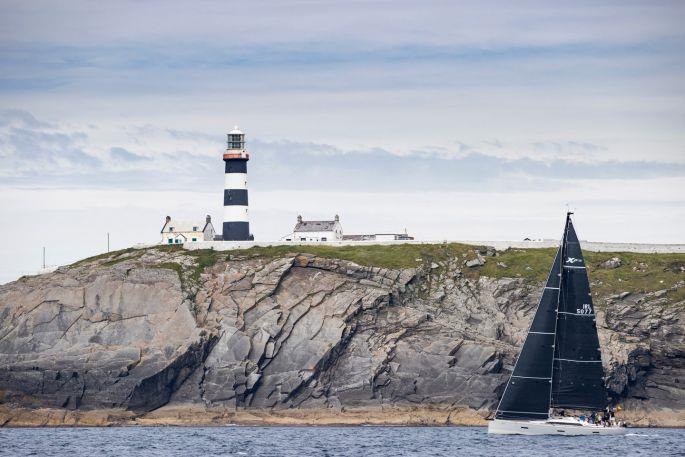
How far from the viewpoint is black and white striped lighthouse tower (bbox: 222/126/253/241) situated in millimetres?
120500

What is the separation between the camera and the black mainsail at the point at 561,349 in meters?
84.8

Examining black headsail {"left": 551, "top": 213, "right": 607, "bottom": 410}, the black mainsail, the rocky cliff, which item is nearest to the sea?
the black mainsail

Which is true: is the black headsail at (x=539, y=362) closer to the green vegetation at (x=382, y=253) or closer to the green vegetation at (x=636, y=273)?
the green vegetation at (x=636, y=273)

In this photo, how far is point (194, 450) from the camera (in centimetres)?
8281

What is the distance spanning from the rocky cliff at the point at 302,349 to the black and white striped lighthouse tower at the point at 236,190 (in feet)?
36.7

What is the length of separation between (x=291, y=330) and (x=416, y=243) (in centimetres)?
1659

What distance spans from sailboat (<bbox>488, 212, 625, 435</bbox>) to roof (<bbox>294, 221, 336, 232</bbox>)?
166 ft

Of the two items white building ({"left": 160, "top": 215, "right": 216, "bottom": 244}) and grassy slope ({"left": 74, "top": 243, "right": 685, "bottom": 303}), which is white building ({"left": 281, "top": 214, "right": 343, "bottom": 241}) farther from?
grassy slope ({"left": 74, "top": 243, "right": 685, "bottom": 303})

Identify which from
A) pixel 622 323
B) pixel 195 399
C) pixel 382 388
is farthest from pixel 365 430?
pixel 622 323

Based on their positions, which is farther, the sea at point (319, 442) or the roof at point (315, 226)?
the roof at point (315, 226)

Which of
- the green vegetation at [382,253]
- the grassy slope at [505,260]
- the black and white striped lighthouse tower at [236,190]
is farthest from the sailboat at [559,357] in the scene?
the black and white striped lighthouse tower at [236,190]

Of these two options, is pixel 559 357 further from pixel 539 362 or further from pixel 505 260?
pixel 505 260

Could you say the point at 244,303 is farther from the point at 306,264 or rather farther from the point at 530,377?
the point at 530,377

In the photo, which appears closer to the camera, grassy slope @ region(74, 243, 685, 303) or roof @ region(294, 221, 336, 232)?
grassy slope @ region(74, 243, 685, 303)
